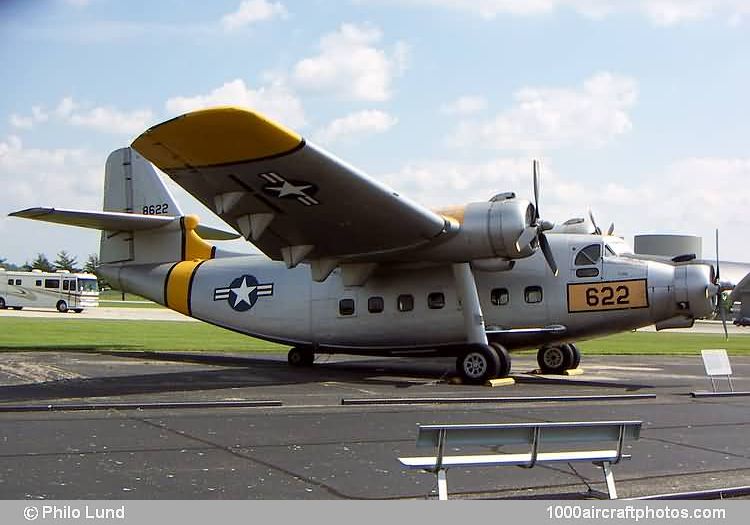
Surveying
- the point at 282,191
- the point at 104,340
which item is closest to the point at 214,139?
the point at 282,191

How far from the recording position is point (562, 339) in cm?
1827

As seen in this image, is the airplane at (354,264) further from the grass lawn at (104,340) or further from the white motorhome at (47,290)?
the white motorhome at (47,290)

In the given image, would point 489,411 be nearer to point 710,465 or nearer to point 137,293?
point 710,465

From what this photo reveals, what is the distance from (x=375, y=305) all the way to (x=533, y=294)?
3.57 m

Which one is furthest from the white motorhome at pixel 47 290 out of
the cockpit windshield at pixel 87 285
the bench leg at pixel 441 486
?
the bench leg at pixel 441 486

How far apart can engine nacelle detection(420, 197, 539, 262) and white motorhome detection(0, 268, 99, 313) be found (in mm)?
53236

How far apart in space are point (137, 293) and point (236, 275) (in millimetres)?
3567

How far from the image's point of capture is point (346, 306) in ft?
63.5

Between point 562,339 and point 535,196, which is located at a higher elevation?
point 535,196

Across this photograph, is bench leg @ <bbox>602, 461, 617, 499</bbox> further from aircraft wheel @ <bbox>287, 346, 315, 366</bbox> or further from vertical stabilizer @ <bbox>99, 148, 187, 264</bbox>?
vertical stabilizer @ <bbox>99, 148, 187, 264</bbox>

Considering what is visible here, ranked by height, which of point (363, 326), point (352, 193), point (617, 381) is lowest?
point (617, 381)

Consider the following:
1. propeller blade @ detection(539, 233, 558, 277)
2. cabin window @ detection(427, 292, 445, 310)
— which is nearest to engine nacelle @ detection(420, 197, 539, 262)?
propeller blade @ detection(539, 233, 558, 277)

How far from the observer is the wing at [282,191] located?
12680mm
